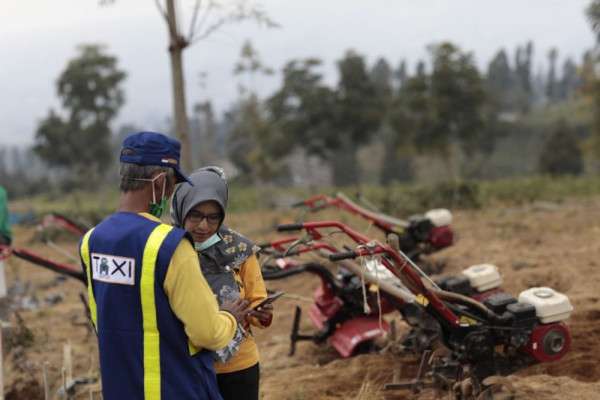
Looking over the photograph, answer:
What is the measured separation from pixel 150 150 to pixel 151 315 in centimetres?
54

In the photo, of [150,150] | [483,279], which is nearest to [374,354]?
[483,279]

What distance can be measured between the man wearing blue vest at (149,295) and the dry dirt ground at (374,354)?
2.05 m

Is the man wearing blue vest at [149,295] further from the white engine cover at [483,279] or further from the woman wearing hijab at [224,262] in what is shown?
the white engine cover at [483,279]

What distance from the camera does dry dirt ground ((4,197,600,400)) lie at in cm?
414

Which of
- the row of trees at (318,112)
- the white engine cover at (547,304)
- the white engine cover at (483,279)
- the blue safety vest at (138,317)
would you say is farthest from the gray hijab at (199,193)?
the row of trees at (318,112)

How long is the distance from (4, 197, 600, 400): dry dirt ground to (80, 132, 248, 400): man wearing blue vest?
6.74ft

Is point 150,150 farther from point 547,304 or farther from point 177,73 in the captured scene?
point 177,73

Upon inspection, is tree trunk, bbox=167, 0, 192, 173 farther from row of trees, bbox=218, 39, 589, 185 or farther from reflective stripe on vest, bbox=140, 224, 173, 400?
row of trees, bbox=218, 39, 589, 185

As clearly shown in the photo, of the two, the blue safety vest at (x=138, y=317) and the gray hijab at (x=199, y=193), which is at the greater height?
the gray hijab at (x=199, y=193)

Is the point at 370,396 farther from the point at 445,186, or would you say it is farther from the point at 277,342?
the point at 445,186

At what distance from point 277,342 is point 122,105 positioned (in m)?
21.8

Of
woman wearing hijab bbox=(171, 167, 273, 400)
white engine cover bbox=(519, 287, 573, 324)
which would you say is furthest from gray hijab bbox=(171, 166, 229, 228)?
white engine cover bbox=(519, 287, 573, 324)

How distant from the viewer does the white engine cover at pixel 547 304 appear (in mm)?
3902

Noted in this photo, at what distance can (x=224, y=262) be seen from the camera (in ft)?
8.20
